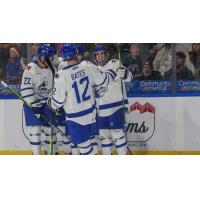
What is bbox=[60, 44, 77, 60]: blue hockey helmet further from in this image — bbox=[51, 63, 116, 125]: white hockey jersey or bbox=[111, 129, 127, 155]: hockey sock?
bbox=[111, 129, 127, 155]: hockey sock

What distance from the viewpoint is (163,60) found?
20.0 ft

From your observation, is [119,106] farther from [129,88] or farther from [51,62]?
[51,62]

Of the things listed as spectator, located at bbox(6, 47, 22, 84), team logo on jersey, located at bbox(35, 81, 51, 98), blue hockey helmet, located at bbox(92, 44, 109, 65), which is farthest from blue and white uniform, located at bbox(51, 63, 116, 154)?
spectator, located at bbox(6, 47, 22, 84)

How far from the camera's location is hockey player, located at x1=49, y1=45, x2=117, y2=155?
19.1 ft

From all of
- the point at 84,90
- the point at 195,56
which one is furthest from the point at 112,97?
the point at 195,56

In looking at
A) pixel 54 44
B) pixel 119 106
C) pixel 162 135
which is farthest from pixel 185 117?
pixel 54 44

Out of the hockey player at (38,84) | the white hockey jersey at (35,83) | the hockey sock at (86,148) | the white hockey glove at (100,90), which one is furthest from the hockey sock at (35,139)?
the white hockey glove at (100,90)

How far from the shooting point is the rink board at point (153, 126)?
616 cm

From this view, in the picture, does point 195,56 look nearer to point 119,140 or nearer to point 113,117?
point 113,117

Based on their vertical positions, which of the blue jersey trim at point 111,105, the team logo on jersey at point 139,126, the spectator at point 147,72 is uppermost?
the spectator at point 147,72

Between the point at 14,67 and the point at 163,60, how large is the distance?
157 cm

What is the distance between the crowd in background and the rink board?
0.85ft

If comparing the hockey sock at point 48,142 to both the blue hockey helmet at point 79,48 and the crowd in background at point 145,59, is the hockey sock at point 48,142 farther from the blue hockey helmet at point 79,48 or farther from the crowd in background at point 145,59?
the blue hockey helmet at point 79,48

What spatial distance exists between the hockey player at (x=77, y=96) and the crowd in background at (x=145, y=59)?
26 cm
